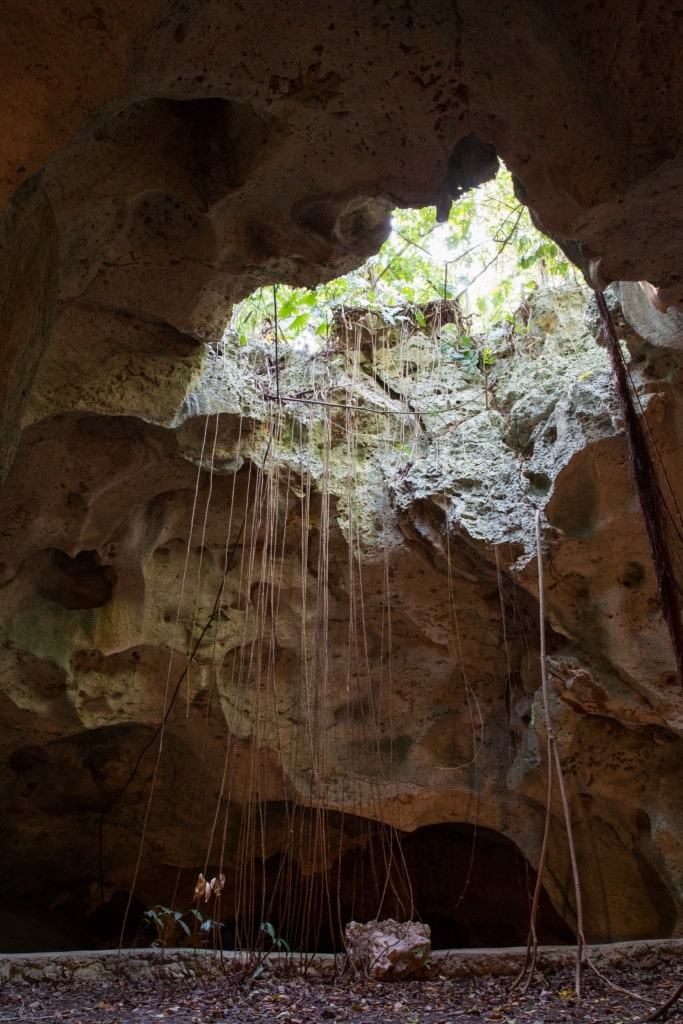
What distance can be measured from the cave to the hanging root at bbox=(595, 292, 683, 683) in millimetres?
149

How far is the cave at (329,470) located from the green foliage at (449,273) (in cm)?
13

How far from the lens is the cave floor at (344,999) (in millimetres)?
2584

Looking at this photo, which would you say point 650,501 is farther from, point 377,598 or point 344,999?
point 344,999

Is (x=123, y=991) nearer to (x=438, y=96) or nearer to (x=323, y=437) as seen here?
(x=323, y=437)

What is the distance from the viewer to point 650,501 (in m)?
2.37

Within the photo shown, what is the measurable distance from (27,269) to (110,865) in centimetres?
422

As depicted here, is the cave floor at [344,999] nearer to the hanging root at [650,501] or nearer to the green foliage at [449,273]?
the hanging root at [650,501]

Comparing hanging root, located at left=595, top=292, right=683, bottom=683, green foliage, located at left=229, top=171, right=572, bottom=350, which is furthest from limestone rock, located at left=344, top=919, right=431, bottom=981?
green foliage, located at left=229, top=171, right=572, bottom=350

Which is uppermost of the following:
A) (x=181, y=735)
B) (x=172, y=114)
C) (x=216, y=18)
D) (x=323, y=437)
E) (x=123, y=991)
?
(x=323, y=437)

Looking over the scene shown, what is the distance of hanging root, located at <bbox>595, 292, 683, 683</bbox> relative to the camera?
2.26m

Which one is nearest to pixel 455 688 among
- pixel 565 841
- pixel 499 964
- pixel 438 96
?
pixel 565 841

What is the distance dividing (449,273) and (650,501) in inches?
90.7

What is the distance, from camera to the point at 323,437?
3973 mm

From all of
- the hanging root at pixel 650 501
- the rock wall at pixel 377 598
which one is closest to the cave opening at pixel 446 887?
the rock wall at pixel 377 598
